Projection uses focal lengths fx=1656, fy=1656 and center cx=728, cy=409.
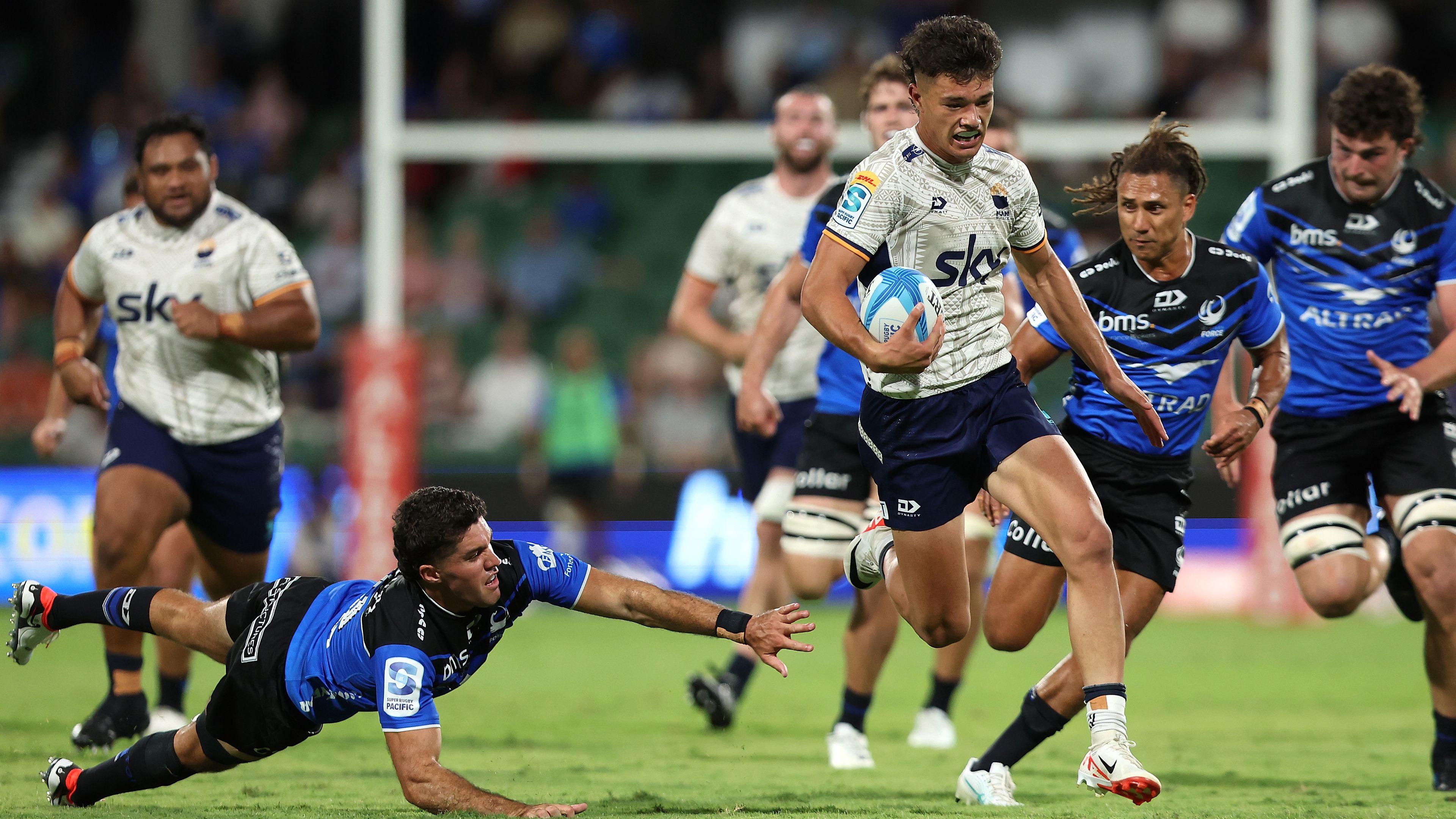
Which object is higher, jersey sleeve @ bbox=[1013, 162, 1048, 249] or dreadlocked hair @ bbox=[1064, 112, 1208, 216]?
dreadlocked hair @ bbox=[1064, 112, 1208, 216]

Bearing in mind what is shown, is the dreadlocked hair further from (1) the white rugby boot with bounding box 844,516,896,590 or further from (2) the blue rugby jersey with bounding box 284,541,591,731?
(2) the blue rugby jersey with bounding box 284,541,591,731

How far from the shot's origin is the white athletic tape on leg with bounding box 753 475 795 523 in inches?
308

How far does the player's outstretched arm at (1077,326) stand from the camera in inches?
203

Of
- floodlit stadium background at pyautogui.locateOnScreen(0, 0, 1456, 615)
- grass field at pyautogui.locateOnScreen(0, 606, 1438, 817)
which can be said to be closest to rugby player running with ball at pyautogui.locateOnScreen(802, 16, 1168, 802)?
grass field at pyautogui.locateOnScreen(0, 606, 1438, 817)

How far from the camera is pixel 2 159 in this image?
18.2 metres

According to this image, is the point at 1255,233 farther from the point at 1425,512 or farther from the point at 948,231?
the point at 948,231

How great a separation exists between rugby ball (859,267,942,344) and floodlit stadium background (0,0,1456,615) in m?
7.31

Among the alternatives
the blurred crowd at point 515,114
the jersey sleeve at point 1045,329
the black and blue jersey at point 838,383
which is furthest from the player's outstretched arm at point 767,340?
the blurred crowd at point 515,114

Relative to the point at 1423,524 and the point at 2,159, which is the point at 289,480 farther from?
the point at 1423,524

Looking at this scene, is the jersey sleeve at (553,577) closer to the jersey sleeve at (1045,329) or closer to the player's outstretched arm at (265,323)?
the jersey sleeve at (1045,329)

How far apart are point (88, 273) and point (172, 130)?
28.6 inches

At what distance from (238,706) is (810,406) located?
11.7 feet

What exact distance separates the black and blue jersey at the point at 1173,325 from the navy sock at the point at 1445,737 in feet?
4.73

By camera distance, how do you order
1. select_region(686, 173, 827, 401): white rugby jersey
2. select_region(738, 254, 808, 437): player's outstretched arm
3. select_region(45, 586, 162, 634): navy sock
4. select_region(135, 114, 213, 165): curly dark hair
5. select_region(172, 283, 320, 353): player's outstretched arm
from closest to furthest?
select_region(45, 586, 162, 634): navy sock, select_region(172, 283, 320, 353): player's outstretched arm, select_region(738, 254, 808, 437): player's outstretched arm, select_region(135, 114, 213, 165): curly dark hair, select_region(686, 173, 827, 401): white rugby jersey
